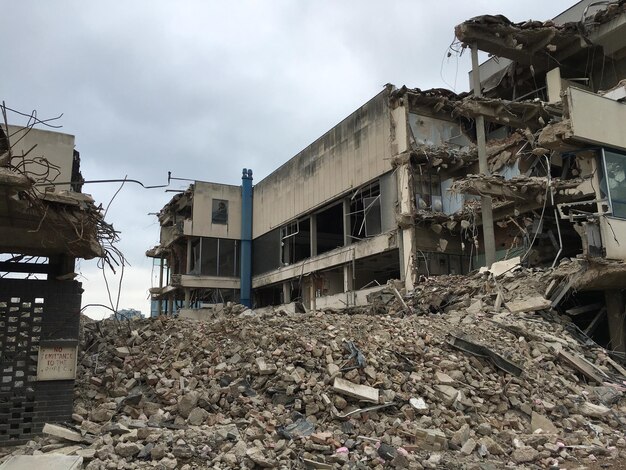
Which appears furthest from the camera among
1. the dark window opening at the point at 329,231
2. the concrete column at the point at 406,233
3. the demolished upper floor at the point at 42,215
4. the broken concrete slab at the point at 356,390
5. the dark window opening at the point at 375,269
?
the dark window opening at the point at 329,231

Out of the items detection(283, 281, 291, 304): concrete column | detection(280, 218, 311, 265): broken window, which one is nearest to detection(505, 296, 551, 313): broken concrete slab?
detection(280, 218, 311, 265): broken window

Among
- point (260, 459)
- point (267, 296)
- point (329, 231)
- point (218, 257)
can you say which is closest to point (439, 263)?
point (329, 231)

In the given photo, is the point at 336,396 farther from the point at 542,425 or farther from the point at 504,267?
the point at 504,267

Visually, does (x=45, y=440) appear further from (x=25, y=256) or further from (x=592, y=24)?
(x=592, y=24)

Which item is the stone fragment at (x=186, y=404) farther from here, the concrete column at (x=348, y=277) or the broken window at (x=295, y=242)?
the broken window at (x=295, y=242)

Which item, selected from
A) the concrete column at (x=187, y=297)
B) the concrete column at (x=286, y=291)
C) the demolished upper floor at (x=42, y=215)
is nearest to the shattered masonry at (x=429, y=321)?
the concrete column at (x=286, y=291)

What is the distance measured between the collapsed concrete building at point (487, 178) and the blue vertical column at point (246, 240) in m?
2.40

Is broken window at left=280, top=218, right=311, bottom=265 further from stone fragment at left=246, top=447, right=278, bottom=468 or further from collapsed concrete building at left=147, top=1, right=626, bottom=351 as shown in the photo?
stone fragment at left=246, top=447, right=278, bottom=468

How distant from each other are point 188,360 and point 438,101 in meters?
16.2

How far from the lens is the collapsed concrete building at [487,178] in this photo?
39.6 ft

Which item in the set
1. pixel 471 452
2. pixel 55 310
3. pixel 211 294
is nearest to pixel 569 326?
pixel 471 452

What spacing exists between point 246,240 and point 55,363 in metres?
26.1

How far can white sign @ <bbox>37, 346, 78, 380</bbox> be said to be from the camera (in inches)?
246

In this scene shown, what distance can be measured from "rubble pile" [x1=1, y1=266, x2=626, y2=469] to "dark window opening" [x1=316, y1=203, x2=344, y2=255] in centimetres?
1707
